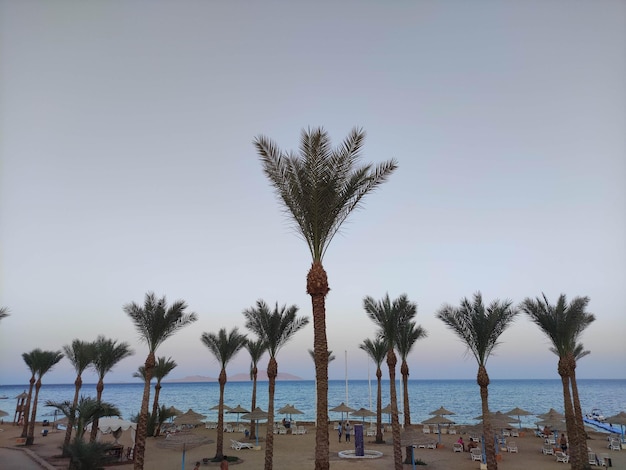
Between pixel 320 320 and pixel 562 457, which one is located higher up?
pixel 320 320

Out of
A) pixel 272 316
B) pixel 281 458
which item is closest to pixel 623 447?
pixel 281 458

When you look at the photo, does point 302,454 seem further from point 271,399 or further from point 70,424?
point 70,424

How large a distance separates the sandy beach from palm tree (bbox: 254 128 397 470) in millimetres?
9300

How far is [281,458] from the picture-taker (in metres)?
25.2

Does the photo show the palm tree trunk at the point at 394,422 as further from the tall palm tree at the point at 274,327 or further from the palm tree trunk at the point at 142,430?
the palm tree trunk at the point at 142,430

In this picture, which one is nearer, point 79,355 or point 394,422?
point 394,422

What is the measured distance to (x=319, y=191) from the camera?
46.5ft

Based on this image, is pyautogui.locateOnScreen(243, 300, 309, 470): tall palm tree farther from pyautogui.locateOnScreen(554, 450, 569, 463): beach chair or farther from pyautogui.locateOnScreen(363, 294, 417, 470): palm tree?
pyautogui.locateOnScreen(554, 450, 569, 463): beach chair

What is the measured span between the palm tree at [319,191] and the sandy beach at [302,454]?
9.30 m

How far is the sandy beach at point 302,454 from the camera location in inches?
860

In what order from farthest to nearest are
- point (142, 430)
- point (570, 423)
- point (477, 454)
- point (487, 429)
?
point (477, 454), point (570, 423), point (142, 430), point (487, 429)

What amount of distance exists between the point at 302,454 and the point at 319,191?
64.8 ft

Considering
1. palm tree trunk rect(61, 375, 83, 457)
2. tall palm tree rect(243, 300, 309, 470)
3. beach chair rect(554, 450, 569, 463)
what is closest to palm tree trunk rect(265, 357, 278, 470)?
tall palm tree rect(243, 300, 309, 470)

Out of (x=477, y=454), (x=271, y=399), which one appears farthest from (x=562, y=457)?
(x=271, y=399)
